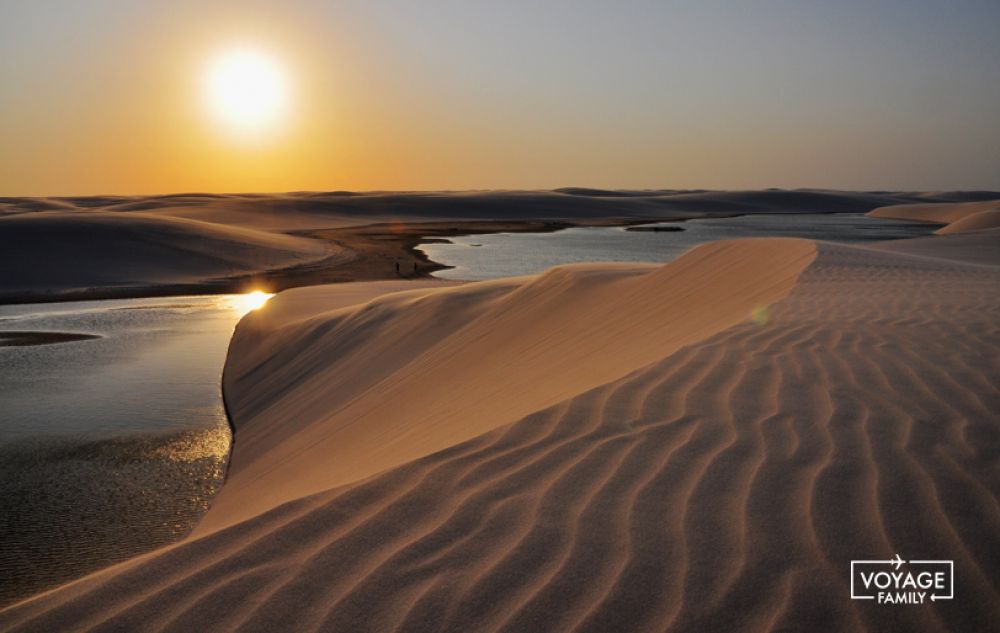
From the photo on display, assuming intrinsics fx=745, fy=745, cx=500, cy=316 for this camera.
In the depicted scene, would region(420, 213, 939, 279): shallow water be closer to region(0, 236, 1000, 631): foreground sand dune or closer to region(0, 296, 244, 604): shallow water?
region(0, 296, 244, 604): shallow water

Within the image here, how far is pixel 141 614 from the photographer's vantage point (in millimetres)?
2127

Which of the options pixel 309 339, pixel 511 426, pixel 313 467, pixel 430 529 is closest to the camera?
pixel 430 529

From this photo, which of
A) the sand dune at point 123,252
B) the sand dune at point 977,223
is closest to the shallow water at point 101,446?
the sand dune at point 123,252

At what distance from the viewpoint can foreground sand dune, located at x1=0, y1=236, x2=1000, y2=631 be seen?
6.66 feet

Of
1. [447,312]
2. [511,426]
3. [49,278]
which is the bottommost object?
[49,278]

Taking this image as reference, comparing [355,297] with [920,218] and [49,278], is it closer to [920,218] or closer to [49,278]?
[49,278]

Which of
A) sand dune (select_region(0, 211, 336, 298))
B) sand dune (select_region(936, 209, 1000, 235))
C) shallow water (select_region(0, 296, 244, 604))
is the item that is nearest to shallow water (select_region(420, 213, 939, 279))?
sand dune (select_region(936, 209, 1000, 235))

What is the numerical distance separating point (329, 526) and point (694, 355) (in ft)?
7.96

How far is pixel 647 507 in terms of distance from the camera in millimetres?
2455

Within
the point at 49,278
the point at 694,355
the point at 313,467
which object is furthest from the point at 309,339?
the point at 49,278
